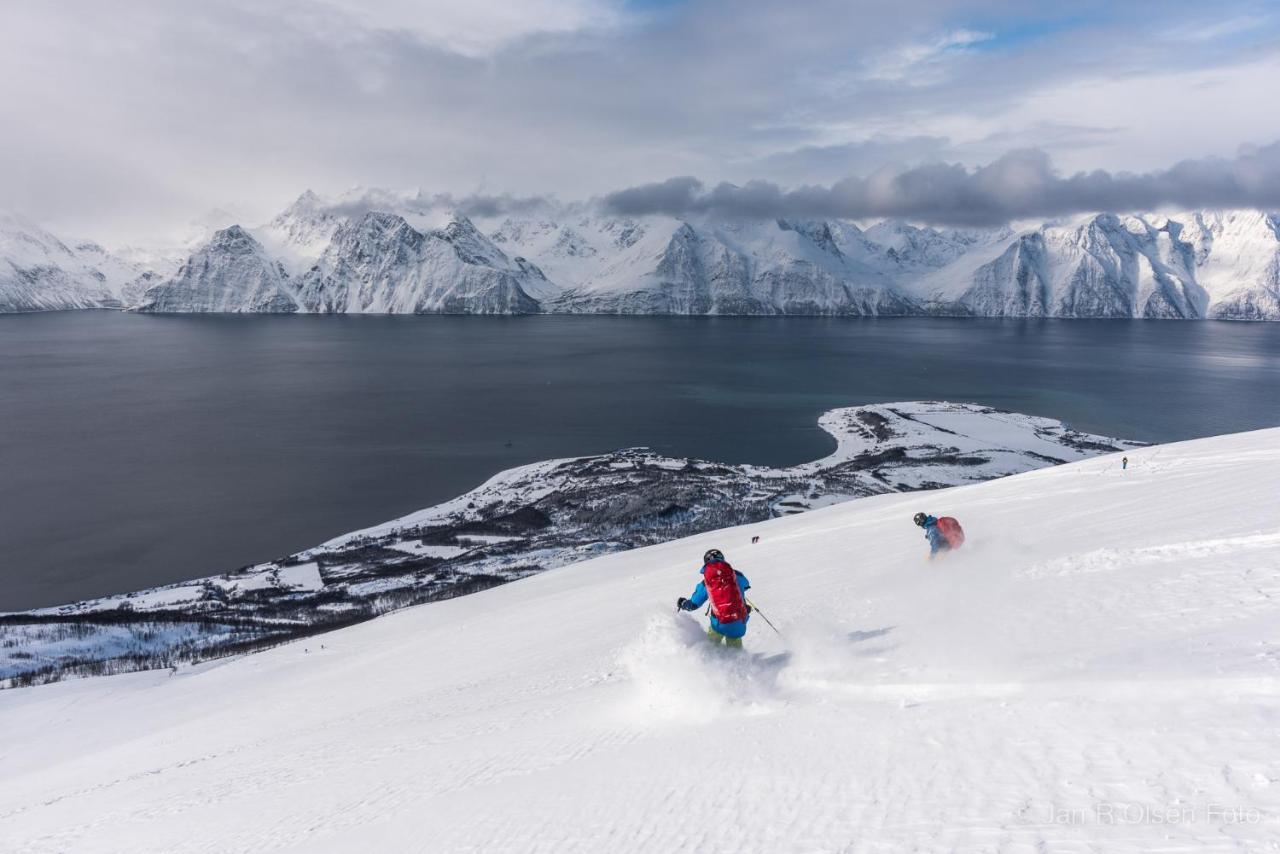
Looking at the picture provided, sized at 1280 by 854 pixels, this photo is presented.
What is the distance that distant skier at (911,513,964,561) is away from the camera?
52.6ft

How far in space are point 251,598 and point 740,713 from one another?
42.4 metres

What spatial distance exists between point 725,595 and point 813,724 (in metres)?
2.73

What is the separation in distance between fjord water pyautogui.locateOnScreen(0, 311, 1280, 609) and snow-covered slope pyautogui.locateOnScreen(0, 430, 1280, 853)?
40.7m

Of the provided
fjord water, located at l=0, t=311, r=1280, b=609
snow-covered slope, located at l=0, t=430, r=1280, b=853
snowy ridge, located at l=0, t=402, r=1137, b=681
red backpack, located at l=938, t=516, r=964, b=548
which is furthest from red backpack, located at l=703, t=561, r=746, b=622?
fjord water, located at l=0, t=311, r=1280, b=609

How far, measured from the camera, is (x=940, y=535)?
1612cm

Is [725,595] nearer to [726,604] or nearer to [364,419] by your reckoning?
[726,604]

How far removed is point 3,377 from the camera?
453ft

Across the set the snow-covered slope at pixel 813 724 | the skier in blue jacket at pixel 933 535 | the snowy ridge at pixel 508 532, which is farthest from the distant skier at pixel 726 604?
the snowy ridge at pixel 508 532

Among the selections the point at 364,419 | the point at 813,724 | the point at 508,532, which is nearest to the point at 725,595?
the point at 813,724

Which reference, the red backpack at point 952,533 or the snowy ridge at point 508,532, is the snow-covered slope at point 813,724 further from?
the snowy ridge at point 508,532

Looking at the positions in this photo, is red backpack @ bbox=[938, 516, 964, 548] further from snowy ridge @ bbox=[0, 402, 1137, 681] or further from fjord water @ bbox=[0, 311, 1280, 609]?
fjord water @ bbox=[0, 311, 1280, 609]

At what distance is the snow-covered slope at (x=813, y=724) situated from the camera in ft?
22.6

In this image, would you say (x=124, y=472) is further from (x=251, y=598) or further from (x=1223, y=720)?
(x=1223, y=720)

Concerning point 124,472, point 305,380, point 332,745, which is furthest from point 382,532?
point 305,380
